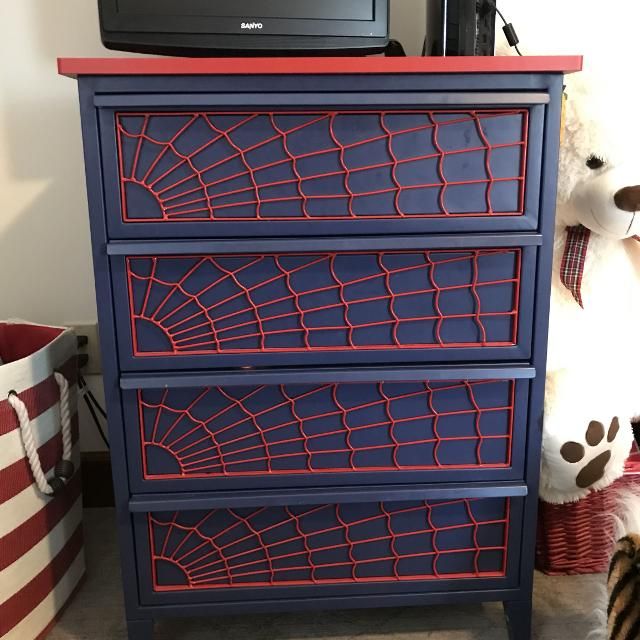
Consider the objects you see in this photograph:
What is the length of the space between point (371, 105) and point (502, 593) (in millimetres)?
797

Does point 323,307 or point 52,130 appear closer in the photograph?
point 323,307

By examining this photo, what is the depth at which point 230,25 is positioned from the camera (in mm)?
1012

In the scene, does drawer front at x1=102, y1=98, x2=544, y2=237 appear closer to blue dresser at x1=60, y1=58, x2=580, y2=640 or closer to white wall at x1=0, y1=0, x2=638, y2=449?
blue dresser at x1=60, y1=58, x2=580, y2=640

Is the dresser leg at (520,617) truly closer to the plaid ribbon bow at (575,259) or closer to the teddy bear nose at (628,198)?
the plaid ribbon bow at (575,259)

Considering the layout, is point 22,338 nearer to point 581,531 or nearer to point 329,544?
point 329,544

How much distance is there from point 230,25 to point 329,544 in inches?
32.4

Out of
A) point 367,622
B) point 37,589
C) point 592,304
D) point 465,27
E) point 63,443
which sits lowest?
point 367,622

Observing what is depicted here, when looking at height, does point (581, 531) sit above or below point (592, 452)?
below

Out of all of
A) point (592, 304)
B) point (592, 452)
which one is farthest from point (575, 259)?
point (592, 452)

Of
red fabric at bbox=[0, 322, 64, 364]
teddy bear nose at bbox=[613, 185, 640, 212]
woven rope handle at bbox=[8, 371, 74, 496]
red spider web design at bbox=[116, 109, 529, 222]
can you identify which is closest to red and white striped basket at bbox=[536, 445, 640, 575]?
teddy bear nose at bbox=[613, 185, 640, 212]

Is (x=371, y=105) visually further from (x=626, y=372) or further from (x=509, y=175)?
(x=626, y=372)

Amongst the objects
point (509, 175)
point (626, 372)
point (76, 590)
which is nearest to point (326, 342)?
point (509, 175)

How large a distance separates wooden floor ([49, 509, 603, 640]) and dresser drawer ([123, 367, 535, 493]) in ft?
1.05

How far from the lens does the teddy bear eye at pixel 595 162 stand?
42.1 inches
